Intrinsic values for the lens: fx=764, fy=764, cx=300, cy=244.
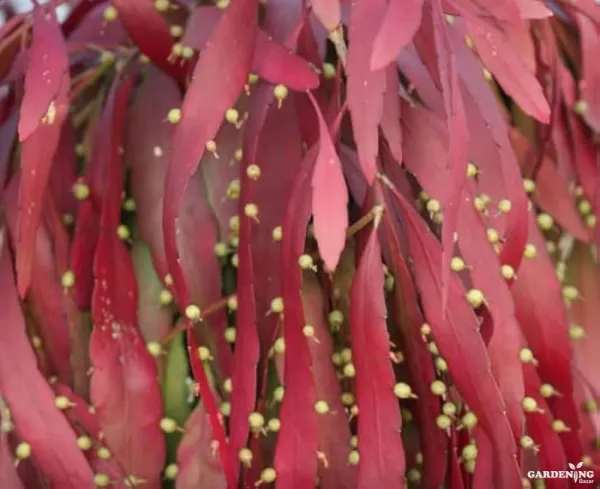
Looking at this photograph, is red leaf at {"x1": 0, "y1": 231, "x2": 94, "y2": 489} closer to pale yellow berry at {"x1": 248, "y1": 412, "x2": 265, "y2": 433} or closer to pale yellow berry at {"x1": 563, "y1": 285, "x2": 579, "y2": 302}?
pale yellow berry at {"x1": 248, "y1": 412, "x2": 265, "y2": 433}

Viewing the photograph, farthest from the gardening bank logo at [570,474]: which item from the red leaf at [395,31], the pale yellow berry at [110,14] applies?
the pale yellow berry at [110,14]

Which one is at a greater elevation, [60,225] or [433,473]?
[60,225]

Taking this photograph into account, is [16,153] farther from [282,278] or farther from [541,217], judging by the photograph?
[541,217]

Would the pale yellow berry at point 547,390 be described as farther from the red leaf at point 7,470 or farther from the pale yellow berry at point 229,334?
the red leaf at point 7,470

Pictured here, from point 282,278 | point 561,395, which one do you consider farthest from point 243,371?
point 561,395

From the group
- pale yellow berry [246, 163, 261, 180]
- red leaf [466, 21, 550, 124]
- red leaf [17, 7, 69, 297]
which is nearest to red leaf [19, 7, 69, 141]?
red leaf [17, 7, 69, 297]

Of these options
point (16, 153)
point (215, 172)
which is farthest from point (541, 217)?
point (16, 153)

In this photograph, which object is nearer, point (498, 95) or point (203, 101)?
point (203, 101)
